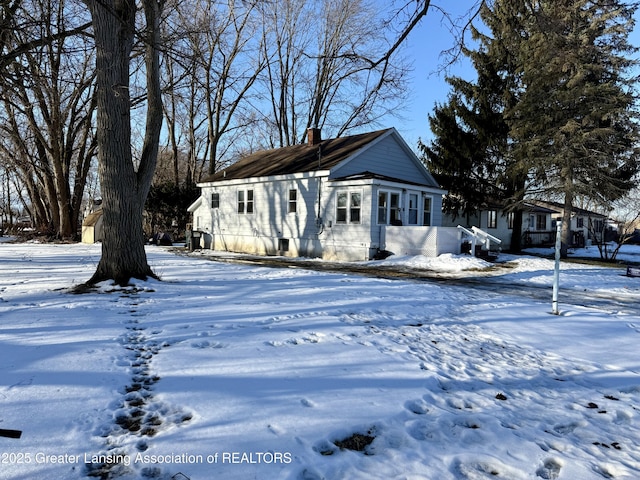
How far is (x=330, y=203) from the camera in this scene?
1706 cm

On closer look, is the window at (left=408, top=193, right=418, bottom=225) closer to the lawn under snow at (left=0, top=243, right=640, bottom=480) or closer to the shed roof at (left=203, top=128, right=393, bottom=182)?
the shed roof at (left=203, top=128, right=393, bottom=182)

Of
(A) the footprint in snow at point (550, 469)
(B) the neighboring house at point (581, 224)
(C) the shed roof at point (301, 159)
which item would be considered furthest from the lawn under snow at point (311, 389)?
(B) the neighboring house at point (581, 224)

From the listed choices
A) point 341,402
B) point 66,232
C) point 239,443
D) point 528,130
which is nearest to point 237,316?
point 341,402

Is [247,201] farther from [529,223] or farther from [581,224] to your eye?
[581,224]

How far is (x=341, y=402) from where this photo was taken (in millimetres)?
3273

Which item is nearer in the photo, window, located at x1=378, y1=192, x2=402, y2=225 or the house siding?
window, located at x1=378, y1=192, x2=402, y2=225

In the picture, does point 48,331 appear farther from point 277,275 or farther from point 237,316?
point 277,275

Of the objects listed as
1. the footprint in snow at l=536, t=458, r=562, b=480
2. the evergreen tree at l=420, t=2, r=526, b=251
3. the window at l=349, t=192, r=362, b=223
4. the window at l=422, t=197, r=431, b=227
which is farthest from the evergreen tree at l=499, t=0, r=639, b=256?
A: the footprint in snow at l=536, t=458, r=562, b=480

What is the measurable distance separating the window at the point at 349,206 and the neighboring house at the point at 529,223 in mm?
9897

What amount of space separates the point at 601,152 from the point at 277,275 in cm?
1583

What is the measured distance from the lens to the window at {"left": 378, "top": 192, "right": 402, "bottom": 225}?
53.8 feet

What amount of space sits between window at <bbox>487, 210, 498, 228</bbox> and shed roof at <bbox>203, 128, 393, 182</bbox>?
37.5 feet

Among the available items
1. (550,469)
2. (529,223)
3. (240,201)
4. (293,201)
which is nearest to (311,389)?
(550,469)

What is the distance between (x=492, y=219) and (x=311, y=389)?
26.2 m
